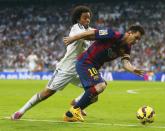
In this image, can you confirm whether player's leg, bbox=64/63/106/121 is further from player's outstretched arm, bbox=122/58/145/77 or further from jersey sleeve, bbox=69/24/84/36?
jersey sleeve, bbox=69/24/84/36

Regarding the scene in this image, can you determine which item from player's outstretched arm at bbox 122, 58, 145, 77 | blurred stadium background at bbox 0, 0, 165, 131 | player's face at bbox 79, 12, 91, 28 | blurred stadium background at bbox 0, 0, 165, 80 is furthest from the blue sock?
blurred stadium background at bbox 0, 0, 165, 80

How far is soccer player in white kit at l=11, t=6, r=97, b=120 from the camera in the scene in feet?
35.3

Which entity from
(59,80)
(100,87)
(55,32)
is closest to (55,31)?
(55,32)

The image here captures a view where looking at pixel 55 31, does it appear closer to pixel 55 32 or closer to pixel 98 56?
pixel 55 32

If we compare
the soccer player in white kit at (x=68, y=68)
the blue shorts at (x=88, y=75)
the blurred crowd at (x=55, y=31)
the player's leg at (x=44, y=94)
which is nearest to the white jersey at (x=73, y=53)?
the soccer player in white kit at (x=68, y=68)

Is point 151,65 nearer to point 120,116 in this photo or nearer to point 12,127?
point 120,116

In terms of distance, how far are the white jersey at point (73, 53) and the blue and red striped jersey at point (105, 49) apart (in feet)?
1.80

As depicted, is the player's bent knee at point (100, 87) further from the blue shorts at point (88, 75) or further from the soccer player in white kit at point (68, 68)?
the soccer player in white kit at point (68, 68)

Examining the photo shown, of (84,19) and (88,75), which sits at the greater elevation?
(84,19)

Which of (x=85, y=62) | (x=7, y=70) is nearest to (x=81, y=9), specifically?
(x=85, y=62)

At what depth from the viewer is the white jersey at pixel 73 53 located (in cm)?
1103

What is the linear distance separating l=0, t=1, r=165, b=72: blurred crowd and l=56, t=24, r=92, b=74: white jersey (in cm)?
2792

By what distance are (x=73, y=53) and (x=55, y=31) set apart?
125ft

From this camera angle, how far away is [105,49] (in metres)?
10.3
